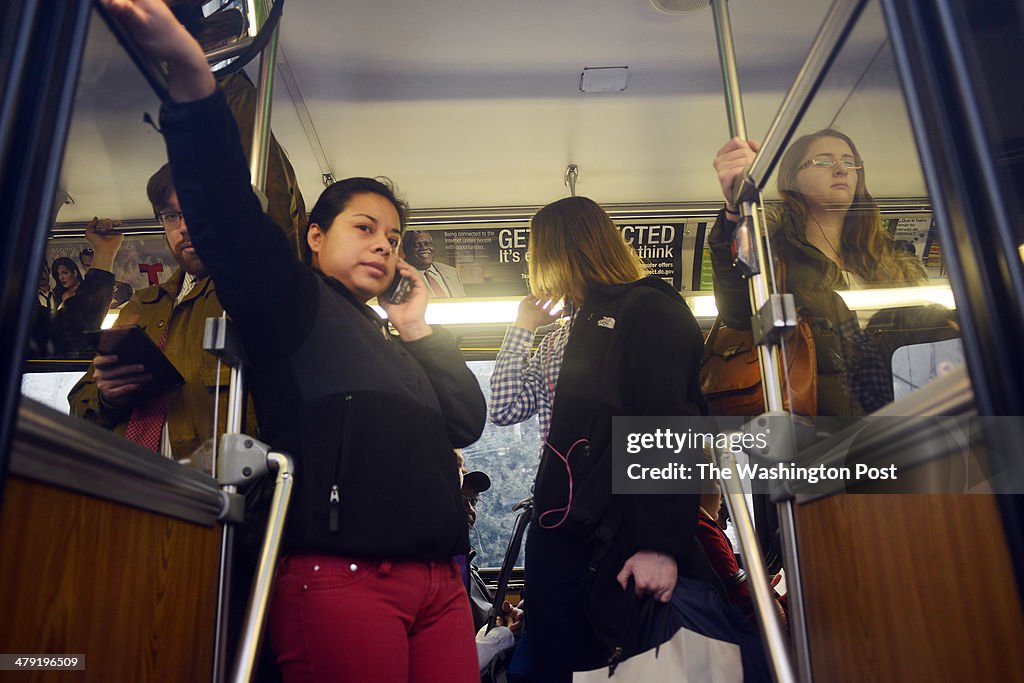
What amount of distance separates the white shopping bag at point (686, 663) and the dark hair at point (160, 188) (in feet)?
3.95

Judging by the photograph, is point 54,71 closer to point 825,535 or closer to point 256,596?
point 256,596

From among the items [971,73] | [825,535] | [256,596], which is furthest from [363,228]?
[971,73]

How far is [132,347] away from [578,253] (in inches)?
44.7

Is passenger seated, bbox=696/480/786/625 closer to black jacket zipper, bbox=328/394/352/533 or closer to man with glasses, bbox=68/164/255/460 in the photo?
black jacket zipper, bbox=328/394/352/533

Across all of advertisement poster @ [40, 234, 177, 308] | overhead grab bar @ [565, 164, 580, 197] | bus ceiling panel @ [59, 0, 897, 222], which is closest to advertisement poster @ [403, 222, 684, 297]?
bus ceiling panel @ [59, 0, 897, 222]

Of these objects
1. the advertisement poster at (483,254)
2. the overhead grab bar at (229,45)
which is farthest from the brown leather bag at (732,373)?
the advertisement poster at (483,254)

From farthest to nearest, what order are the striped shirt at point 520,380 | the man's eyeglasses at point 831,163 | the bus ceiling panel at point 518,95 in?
the bus ceiling panel at point 518,95
the striped shirt at point 520,380
the man's eyeglasses at point 831,163

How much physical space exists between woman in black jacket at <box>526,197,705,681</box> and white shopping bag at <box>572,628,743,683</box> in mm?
65

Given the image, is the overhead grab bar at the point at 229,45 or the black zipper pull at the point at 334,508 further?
the black zipper pull at the point at 334,508

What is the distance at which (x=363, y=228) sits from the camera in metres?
1.69

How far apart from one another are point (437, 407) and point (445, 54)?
180 cm

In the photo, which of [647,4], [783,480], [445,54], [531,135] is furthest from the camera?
[531,135]

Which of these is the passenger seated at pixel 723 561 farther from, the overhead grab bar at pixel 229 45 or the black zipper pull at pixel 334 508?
Result: the overhead grab bar at pixel 229 45

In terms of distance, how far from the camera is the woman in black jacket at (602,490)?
158cm
